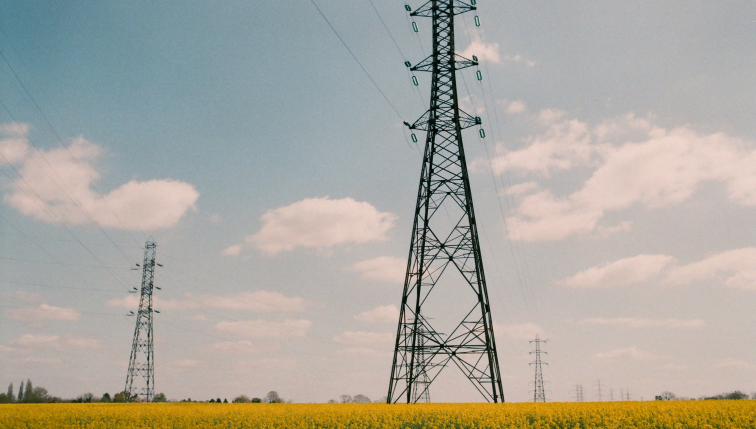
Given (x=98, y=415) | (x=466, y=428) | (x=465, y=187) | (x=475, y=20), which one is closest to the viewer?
(x=466, y=428)

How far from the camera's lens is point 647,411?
822 inches

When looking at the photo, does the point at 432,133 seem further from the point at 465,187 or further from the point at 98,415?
the point at 98,415

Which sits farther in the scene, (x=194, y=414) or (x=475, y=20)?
(x=475, y=20)

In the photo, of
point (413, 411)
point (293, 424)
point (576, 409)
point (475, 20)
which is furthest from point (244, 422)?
point (475, 20)

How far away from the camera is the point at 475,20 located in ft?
115

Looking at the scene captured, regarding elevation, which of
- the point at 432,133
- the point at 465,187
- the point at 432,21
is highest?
the point at 432,21

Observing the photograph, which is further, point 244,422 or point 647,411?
point 647,411

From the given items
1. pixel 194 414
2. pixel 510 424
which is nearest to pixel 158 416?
pixel 194 414

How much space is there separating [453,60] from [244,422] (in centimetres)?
2245

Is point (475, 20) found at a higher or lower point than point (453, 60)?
higher

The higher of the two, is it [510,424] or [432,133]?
[432,133]

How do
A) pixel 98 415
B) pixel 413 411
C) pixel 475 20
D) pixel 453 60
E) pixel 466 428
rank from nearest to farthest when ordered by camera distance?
pixel 466 428
pixel 413 411
pixel 98 415
pixel 453 60
pixel 475 20

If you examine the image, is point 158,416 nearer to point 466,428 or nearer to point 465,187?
point 466,428

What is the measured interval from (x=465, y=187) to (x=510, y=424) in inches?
554
